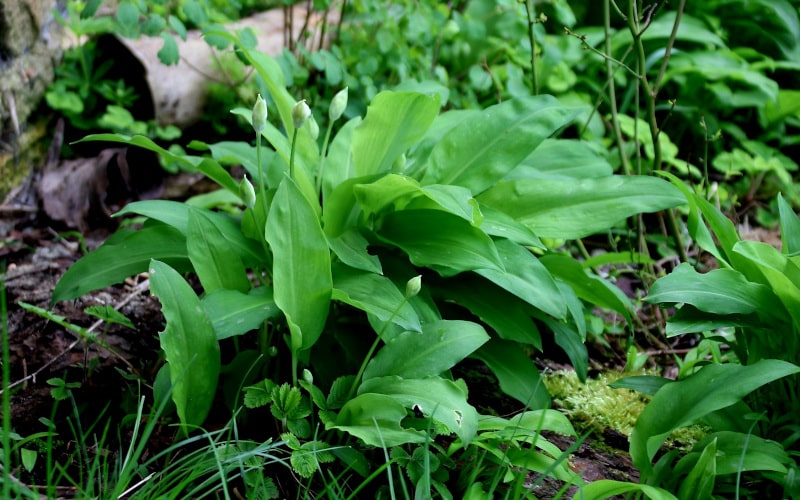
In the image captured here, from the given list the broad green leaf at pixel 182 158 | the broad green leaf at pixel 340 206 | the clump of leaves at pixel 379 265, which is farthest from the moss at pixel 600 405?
the broad green leaf at pixel 182 158

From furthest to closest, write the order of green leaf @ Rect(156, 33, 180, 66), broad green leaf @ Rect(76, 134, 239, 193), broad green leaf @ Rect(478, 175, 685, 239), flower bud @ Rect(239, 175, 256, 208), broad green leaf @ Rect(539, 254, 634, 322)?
1. green leaf @ Rect(156, 33, 180, 66)
2. broad green leaf @ Rect(539, 254, 634, 322)
3. broad green leaf @ Rect(478, 175, 685, 239)
4. broad green leaf @ Rect(76, 134, 239, 193)
5. flower bud @ Rect(239, 175, 256, 208)

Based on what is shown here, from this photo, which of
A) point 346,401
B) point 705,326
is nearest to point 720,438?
point 705,326

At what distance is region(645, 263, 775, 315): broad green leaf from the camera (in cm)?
184

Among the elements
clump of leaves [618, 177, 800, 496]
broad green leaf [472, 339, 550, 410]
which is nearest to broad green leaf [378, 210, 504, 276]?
broad green leaf [472, 339, 550, 410]

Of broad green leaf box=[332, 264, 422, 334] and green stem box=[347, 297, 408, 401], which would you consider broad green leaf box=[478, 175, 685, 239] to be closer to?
broad green leaf box=[332, 264, 422, 334]

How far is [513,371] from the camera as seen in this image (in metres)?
2.11

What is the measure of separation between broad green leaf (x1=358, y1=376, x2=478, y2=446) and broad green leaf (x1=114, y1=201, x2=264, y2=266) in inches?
20.9

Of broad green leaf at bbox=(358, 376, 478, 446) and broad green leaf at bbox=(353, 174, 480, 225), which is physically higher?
broad green leaf at bbox=(353, 174, 480, 225)

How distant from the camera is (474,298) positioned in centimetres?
211

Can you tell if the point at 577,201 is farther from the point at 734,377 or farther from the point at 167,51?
the point at 167,51

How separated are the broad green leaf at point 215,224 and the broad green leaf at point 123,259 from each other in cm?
6

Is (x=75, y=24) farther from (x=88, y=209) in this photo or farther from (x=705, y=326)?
(x=705, y=326)

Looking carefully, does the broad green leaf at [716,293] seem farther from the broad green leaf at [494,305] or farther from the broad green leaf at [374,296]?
the broad green leaf at [374,296]

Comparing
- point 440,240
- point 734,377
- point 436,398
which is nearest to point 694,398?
point 734,377
